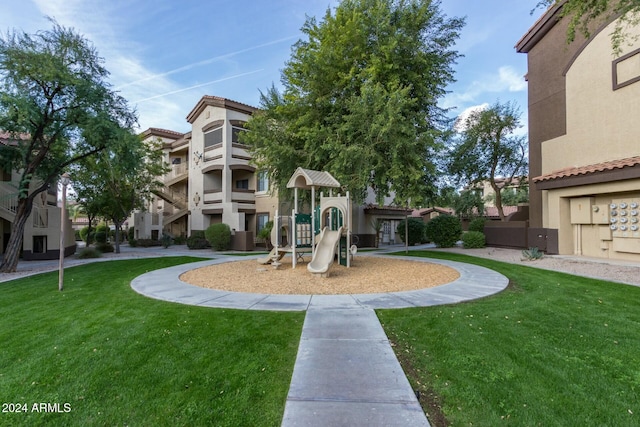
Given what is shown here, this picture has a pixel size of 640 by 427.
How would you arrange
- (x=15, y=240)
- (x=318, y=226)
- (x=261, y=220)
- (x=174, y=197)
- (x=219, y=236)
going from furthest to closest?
(x=174, y=197) < (x=261, y=220) < (x=219, y=236) < (x=15, y=240) < (x=318, y=226)

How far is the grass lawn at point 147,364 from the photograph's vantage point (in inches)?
108

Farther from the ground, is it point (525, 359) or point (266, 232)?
point (266, 232)

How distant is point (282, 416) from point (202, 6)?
1549 centimetres

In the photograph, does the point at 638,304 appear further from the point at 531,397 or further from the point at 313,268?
the point at 313,268

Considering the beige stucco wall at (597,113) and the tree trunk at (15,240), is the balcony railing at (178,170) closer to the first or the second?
the tree trunk at (15,240)

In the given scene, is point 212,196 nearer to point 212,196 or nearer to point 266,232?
point 212,196

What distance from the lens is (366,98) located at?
10.7 metres

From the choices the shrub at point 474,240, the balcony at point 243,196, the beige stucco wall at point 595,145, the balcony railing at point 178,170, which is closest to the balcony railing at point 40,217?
the balcony at point 243,196

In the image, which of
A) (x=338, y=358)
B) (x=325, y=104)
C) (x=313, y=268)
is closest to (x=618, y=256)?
(x=313, y=268)

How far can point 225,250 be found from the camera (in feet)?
69.8

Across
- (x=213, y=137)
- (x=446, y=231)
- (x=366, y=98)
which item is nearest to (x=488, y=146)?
(x=446, y=231)

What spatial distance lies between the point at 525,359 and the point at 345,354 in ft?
6.98

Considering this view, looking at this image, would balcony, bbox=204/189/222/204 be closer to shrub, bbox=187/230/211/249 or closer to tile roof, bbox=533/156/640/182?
shrub, bbox=187/230/211/249

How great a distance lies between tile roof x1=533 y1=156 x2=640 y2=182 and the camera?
445 inches
